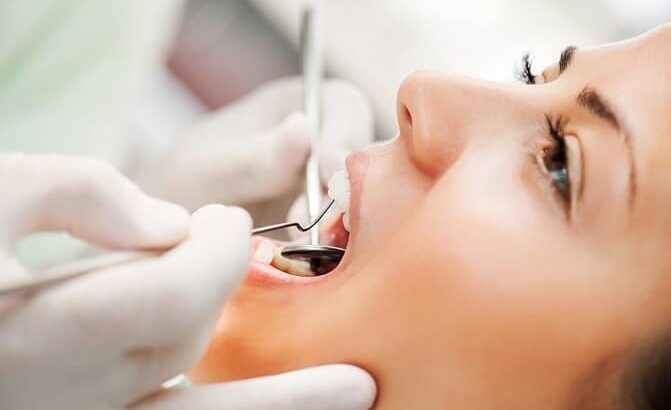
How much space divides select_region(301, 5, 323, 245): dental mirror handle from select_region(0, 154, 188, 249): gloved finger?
20.6 inches

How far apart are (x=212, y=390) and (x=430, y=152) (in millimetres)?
298

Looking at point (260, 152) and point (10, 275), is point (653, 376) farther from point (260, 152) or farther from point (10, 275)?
point (260, 152)

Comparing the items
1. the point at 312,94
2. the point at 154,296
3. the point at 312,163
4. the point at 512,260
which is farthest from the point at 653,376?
the point at 312,94

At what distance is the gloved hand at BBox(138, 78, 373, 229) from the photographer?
1.19 m

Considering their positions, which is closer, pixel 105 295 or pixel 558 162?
pixel 105 295

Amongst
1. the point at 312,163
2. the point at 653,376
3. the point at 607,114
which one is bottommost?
the point at 653,376

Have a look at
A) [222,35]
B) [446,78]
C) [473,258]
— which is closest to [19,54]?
[222,35]

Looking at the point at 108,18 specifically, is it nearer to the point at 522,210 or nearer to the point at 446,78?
the point at 446,78

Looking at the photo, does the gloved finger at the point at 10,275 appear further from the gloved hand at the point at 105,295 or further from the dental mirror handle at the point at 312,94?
the dental mirror handle at the point at 312,94

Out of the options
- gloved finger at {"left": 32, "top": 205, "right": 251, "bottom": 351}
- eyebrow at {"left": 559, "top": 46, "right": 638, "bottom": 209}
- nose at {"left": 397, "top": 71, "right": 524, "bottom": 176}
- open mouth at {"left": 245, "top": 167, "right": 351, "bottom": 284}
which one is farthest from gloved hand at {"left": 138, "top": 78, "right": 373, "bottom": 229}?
gloved finger at {"left": 32, "top": 205, "right": 251, "bottom": 351}

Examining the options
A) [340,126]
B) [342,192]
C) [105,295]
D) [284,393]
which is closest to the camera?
[105,295]

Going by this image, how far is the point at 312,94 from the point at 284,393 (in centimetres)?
70

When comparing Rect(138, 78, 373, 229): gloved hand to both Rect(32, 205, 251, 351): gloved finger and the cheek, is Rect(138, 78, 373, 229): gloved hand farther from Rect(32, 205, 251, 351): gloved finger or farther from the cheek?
Rect(32, 205, 251, 351): gloved finger

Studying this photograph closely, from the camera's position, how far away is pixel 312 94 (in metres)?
1.25
